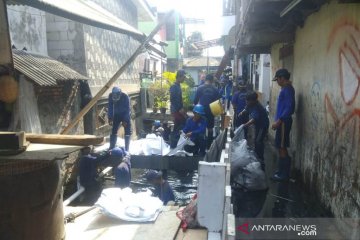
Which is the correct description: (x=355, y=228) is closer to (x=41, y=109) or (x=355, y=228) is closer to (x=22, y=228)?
(x=22, y=228)

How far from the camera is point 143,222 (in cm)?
356

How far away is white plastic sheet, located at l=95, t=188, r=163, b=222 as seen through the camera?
3590 millimetres

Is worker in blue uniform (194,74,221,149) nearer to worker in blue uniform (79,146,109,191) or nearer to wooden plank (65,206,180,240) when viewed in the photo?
worker in blue uniform (79,146,109,191)

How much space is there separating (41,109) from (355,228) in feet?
19.2

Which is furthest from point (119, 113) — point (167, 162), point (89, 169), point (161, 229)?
point (161, 229)

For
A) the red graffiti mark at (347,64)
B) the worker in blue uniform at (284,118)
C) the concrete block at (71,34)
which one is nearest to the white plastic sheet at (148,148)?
the worker in blue uniform at (284,118)

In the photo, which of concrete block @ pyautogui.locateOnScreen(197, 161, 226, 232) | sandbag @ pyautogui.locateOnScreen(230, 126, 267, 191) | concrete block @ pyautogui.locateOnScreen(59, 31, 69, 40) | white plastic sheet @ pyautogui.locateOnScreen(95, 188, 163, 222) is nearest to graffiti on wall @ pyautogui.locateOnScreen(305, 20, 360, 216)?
sandbag @ pyautogui.locateOnScreen(230, 126, 267, 191)

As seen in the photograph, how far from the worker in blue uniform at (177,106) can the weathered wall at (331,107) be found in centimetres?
295

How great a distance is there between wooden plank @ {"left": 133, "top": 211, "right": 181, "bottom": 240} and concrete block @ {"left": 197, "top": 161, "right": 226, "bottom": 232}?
2.01 ft

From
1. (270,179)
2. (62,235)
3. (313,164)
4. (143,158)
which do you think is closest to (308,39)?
(313,164)

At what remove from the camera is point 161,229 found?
11.2 ft

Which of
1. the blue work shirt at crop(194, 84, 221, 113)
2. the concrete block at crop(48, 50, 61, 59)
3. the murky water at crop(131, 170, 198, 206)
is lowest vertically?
the murky water at crop(131, 170, 198, 206)

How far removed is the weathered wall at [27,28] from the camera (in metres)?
6.60

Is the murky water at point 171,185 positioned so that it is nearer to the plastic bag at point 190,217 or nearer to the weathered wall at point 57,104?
the weathered wall at point 57,104
